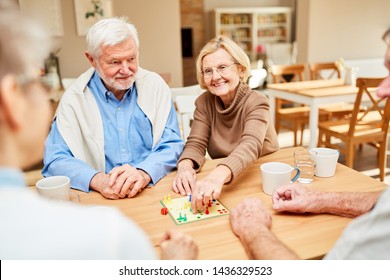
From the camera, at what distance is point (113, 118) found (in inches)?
61.3

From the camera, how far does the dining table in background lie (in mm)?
3152

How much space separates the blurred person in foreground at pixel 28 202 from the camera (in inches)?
17.0

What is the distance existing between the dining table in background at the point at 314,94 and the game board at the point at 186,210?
88.6 inches

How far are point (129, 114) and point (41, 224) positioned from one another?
1.17 m

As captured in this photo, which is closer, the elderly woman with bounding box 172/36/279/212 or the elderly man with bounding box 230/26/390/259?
the elderly man with bounding box 230/26/390/259

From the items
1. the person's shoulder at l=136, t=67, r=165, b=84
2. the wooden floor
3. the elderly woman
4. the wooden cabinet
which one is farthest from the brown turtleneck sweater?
the wooden cabinet

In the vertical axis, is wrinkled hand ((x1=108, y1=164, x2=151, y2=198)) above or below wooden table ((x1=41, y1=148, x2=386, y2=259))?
above

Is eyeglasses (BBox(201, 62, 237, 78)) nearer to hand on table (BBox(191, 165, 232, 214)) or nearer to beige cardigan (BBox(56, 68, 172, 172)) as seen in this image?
beige cardigan (BBox(56, 68, 172, 172))

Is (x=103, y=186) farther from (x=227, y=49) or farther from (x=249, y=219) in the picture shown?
(x=227, y=49)

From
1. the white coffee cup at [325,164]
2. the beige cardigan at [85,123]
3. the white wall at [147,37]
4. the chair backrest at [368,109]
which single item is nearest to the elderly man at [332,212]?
the white coffee cup at [325,164]

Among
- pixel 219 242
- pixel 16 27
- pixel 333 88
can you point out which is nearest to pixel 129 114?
pixel 219 242

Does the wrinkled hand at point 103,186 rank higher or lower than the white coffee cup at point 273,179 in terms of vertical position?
lower

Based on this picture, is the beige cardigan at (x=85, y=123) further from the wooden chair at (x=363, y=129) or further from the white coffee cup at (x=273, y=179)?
the wooden chair at (x=363, y=129)

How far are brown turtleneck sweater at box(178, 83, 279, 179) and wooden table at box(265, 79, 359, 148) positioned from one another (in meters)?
1.66
